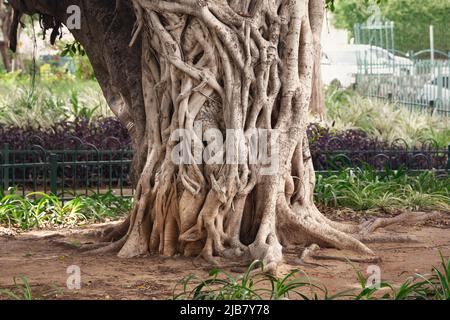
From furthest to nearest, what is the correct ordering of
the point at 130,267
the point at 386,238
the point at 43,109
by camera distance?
the point at 43,109
the point at 386,238
the point at 130,267

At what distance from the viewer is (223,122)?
22.8 feet

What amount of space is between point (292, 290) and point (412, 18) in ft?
117

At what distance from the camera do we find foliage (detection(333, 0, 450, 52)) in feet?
127

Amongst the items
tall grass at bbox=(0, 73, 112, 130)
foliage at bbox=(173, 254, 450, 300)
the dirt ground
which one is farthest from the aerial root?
tall grass at bbox=(0, 73, 112, 130)

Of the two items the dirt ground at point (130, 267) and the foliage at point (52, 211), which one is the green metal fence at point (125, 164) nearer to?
the foliage at point (52, 211)

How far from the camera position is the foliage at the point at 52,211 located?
890cm

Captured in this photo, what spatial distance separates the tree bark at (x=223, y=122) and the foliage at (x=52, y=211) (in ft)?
5.88

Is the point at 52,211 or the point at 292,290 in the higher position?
the point at 52,211

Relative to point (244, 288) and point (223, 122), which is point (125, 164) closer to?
point (223, 122)

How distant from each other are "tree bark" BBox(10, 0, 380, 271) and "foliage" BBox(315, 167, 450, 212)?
2.36 m

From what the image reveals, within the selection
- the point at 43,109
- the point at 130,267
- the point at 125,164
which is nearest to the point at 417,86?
the point at 43,109

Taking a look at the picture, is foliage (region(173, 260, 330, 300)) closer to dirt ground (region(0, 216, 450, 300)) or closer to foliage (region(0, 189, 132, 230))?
dirt ground (region(0, 216, 450, 300))

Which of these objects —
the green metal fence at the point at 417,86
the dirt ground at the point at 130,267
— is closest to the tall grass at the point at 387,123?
the green metal fence at the point at 417,86
